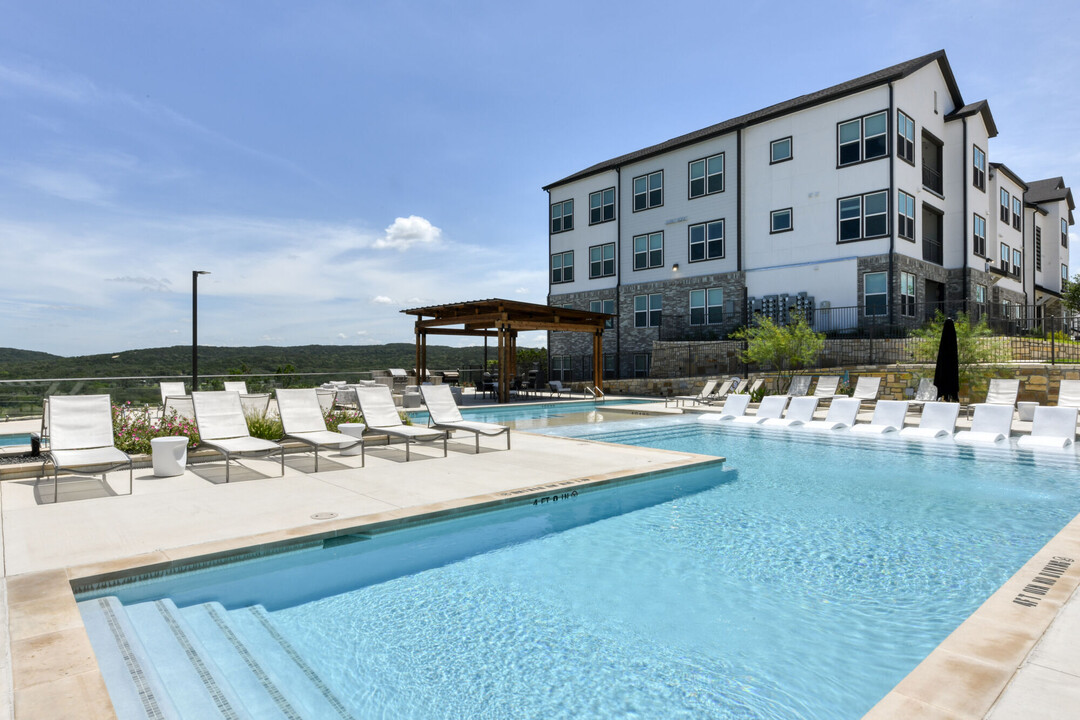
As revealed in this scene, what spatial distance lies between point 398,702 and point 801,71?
2601 centimetres

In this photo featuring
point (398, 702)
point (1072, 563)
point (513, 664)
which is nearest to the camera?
point (398, 702)

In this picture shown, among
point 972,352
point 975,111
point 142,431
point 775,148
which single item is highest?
point 975,111

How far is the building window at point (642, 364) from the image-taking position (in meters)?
27.0

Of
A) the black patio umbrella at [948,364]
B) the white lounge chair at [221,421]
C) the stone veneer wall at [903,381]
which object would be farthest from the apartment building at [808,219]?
the white lounge chair at [221,421]

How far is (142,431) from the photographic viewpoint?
8.41 metres

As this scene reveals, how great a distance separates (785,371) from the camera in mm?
20406

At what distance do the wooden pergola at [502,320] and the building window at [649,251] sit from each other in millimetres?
6896

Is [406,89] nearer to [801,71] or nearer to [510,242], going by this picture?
[510,242]

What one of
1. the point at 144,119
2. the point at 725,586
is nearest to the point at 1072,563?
the point at 725,586

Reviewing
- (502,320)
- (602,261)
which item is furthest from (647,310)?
(502,320)

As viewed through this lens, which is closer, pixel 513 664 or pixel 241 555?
pixel 513 664

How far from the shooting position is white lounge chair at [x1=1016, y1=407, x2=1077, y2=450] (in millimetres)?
10202

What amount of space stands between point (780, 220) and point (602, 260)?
905 centimetres

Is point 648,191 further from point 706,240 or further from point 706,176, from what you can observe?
point 706,240
